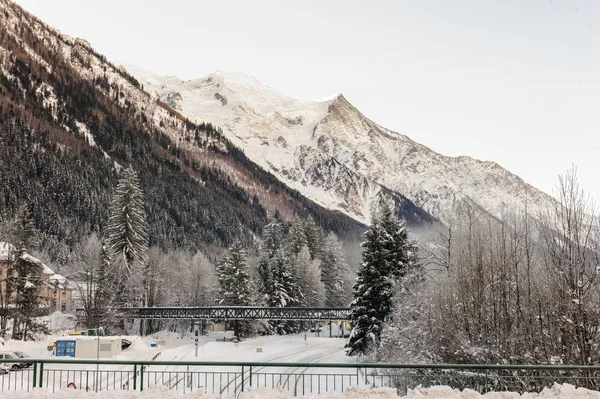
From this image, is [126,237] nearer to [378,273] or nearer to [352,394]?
[378,273]

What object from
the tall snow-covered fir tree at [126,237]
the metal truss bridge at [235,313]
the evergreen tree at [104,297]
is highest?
the tall snow-covered fir tree at [126,237]

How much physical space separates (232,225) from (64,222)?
65.7 metres

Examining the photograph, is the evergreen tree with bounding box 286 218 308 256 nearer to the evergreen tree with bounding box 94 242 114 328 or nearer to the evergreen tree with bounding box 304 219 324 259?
the evergreen tree with bounding box 304 219 324 259

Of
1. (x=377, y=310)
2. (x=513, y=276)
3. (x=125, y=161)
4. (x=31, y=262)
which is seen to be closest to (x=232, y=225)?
(x=125, y=161)

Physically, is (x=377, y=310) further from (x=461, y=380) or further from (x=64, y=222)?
(x=64, y=222)

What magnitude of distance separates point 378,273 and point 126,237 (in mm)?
32988

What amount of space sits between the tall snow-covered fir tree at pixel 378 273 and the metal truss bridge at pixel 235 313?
83.9 feet

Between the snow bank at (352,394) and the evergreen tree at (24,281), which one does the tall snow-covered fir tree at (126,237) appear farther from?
the snow bank at (352,394)

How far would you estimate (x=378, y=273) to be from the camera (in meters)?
39.8

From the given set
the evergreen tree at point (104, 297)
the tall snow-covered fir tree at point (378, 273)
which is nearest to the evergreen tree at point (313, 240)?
the evergreen tree at point (104, 297)

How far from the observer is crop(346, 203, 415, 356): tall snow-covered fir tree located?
129 feet

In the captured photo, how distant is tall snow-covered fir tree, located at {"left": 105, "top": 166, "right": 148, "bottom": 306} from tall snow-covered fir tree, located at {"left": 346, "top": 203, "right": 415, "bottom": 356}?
30290 millimetres

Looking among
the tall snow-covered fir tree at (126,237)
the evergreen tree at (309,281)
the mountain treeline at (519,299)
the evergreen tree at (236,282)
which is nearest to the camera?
the mountain treeline at (519,299)

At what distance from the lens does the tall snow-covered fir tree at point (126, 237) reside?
61.2m
